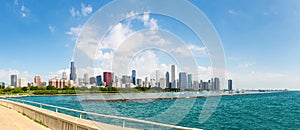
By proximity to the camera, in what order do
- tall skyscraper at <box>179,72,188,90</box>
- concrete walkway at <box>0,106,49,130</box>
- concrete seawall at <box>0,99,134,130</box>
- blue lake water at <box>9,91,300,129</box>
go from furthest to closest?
blue lake water at <box>9,91,300,129</box> → tall skyscraper at <box>179,72,188,90</box> → concrete walkway at <box>0,106,49,130</box> → concrete seawall at <box>0,99,134,130</box>

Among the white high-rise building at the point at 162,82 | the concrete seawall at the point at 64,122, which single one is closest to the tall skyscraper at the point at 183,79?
the white high-rise building at the point at 162,82

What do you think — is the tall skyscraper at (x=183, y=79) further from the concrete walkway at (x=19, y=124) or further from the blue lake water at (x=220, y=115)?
the concrete walkway at (x=19, y=124)

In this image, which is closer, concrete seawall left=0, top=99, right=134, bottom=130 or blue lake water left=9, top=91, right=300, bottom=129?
concrete seawall left=0, top=99, right=134, bottom=130

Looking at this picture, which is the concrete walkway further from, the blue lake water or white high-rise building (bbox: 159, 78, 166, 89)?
white high-rise building (bbox: 159, 78, 166, 89)

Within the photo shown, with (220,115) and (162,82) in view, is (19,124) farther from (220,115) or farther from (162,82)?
(220,115)

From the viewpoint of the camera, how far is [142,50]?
685 inches

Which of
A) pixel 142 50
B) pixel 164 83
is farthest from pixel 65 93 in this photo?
pixel 142 50

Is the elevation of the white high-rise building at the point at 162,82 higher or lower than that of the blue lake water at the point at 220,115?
higher

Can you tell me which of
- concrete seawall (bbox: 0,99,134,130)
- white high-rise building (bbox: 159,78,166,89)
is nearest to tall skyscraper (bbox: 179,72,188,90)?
white high-rise building (bbox: 159,78,166,89)

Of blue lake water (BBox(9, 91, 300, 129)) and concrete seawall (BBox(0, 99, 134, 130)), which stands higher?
concrete seawall (BBox(0, 99, 134, 130))

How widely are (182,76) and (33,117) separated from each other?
15003mm

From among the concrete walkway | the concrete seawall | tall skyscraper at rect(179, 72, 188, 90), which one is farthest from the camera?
tall skyscraper at rect(179, 72, 188, 90)

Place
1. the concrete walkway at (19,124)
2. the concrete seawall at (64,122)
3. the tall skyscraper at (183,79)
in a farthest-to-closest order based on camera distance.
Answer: the tall skyscraper at (183,79), the concrete walkway at (19,124), the concrete seawall at (64,122)

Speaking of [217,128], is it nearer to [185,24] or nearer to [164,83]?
[164,83]
